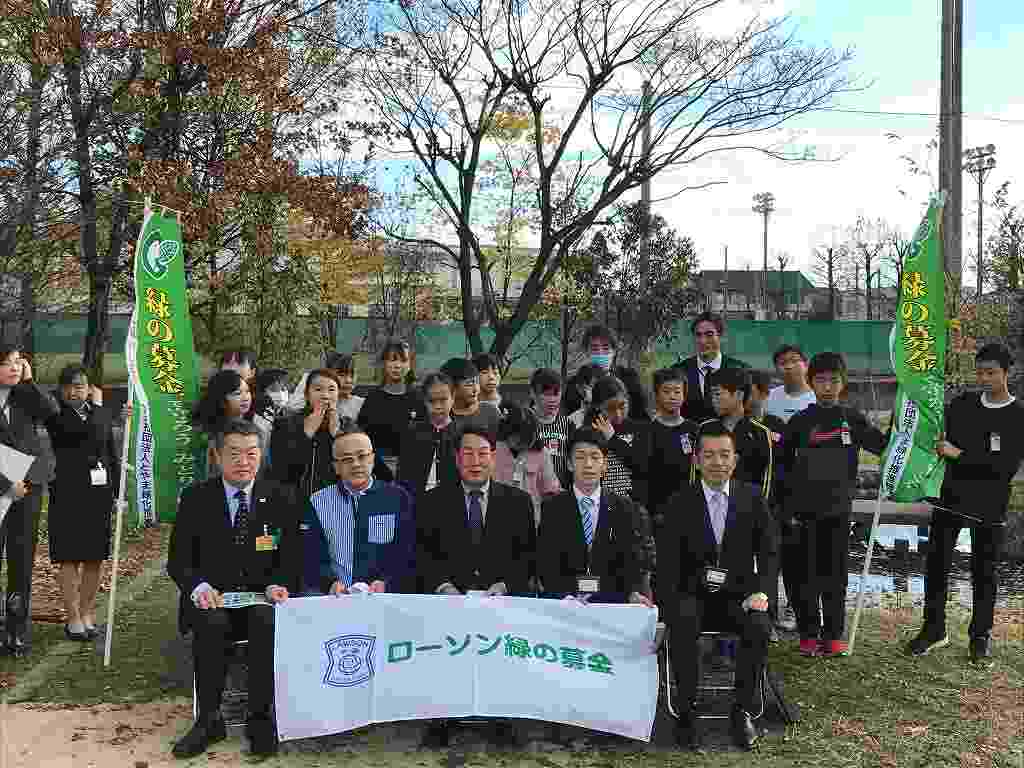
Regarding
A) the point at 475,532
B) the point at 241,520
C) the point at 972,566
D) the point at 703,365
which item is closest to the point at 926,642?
the point at 972,566

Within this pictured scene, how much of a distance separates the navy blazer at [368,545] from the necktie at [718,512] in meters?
1.53

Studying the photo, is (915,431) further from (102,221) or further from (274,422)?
(102,221)

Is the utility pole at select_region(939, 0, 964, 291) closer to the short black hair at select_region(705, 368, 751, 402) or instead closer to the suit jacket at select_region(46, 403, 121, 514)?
the short black hair at select_region(705, 368, 751, 402)

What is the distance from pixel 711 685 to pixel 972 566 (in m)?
2.00

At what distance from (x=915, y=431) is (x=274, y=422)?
12.7ft

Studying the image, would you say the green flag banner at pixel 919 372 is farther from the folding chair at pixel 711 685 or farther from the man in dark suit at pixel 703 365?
the folding chair at pixel 711 685

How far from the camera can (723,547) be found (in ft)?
16.1

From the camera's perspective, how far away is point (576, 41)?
1322 centimetres

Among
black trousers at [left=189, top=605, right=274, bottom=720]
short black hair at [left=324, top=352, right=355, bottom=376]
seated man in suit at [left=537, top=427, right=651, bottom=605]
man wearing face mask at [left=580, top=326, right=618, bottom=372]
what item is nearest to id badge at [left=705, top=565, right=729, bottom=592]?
seated man in suit at [left=537, top=427, right=651, bottom=605]

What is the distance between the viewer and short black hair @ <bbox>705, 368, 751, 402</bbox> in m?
5.80

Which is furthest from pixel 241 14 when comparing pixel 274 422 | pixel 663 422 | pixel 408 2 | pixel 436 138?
pixel 663 422

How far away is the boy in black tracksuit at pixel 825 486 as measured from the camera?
592cm

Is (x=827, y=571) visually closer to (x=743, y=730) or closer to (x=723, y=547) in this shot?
(x=723, y=547)

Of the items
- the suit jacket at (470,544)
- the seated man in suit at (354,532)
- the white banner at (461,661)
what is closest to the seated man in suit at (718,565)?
the white banner at (461,661)
